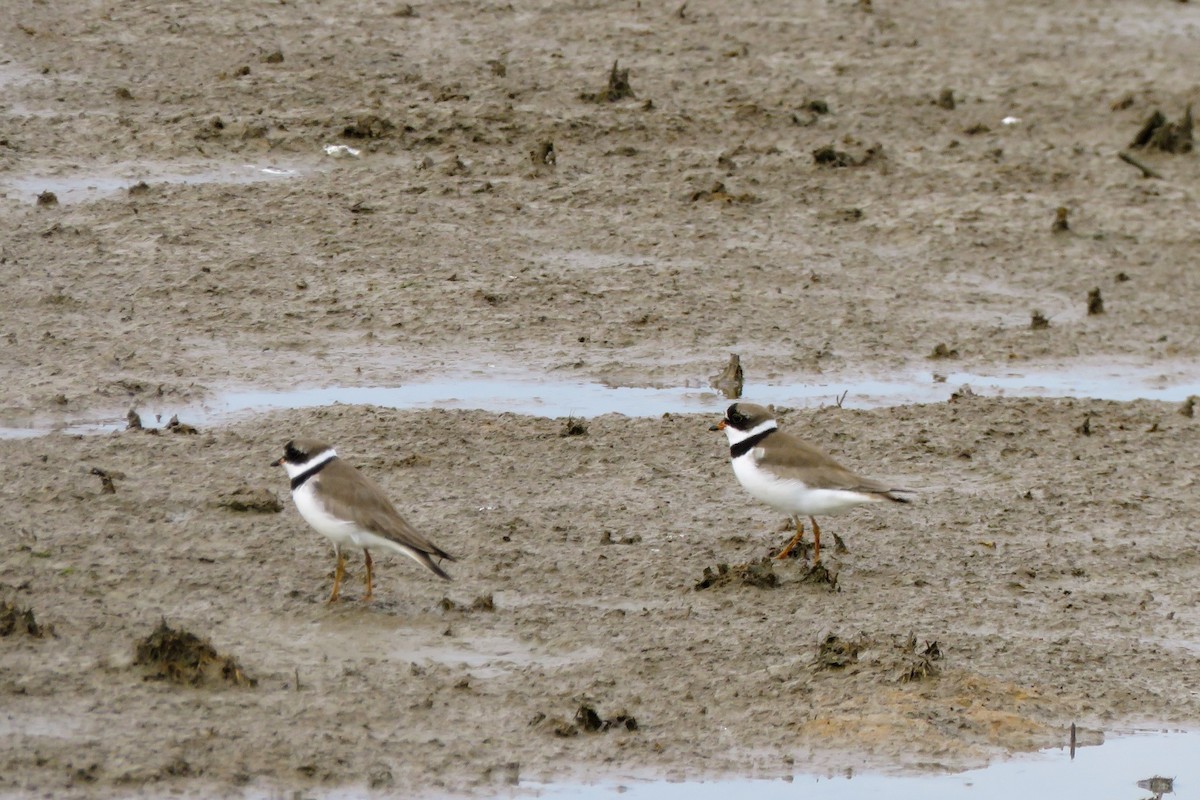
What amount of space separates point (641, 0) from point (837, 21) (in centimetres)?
201

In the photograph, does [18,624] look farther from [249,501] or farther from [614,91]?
[614,91]

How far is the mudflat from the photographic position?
7.70 metres

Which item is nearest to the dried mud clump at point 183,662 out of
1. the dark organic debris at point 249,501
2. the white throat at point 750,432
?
the dark organic debris at point 249,501

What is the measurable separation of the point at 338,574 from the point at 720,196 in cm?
628

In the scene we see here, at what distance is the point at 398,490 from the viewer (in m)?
9.81

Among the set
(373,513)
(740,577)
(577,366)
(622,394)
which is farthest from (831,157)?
(373,513)

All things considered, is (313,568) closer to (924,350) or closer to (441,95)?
(924,350)

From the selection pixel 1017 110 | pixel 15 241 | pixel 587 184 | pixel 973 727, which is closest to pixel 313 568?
pixel 973 727

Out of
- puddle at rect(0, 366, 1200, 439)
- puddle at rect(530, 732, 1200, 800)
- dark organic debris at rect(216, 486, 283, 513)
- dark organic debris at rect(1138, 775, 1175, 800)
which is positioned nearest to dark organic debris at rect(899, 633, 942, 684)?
puddle at rect(530, 732, 1200, 800)

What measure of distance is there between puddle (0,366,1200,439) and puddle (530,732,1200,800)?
391cm

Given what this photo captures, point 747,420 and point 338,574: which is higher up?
A: point 747,420

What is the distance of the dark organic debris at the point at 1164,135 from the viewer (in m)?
16.2

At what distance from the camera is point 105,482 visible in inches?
364

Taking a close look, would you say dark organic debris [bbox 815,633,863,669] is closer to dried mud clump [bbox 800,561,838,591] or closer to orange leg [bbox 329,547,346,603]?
dried mud clump [bbox 800,561,838,591]
